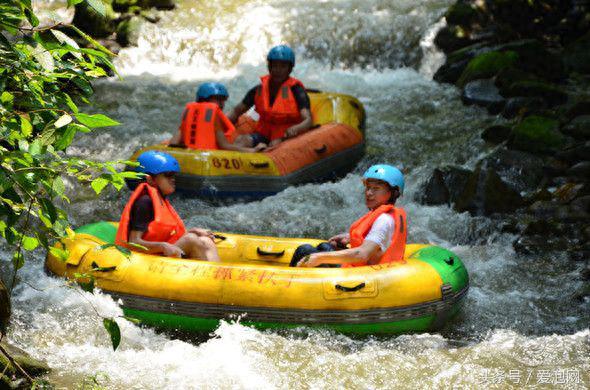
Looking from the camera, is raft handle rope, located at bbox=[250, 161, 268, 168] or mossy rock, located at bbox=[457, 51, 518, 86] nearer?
raft handle rope, located at bbox=[250, 161, 268, 168]

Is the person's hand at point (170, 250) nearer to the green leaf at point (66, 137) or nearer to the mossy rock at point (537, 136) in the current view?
the green leaf at point (66, 137)

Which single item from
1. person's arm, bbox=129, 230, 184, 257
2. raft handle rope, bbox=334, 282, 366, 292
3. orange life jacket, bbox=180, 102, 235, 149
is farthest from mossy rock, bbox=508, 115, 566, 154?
Result: person's arm, bbox=129, 230, 184, 257

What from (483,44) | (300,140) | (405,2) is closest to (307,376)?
(300,140)

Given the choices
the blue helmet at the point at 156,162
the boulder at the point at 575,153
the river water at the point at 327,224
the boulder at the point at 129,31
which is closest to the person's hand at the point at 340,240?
the river water at the point at 327,224

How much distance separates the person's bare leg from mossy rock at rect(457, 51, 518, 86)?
651 cm

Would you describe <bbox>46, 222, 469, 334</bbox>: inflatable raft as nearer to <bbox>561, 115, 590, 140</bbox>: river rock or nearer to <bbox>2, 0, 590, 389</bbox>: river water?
<bbox>2, 0, 590, 389</bbox>: river water

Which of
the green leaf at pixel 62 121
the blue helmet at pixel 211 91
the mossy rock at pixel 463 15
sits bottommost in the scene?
the blue helmet at pixel 211 91

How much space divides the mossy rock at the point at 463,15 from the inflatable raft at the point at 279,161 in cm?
421

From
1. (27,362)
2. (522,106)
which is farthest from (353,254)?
(522,106)

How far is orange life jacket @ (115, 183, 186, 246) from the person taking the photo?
574 cm

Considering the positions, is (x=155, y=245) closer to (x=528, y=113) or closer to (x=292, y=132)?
(x=292, y=132)

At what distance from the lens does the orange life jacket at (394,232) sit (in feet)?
17.9

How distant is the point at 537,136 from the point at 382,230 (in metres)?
4.27

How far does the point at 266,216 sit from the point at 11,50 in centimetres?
514
